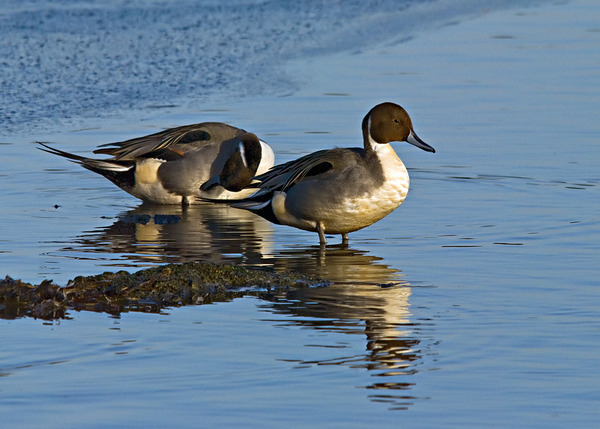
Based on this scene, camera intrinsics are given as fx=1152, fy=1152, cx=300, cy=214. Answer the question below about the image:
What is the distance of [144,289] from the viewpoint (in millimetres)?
6500

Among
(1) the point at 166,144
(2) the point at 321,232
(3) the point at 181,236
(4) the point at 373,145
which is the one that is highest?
(4) the point at 373,145

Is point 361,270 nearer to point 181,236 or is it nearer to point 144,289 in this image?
point 144,289

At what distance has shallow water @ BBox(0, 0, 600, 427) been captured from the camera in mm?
4805

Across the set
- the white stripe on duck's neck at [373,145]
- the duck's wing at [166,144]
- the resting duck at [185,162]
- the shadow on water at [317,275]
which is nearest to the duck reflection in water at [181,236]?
the shadow on water at [317,275]

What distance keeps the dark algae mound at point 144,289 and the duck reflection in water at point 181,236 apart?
82 centimetres

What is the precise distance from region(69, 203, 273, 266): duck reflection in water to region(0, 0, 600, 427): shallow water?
30mm

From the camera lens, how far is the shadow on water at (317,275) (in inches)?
209

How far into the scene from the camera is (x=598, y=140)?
11.1 meters

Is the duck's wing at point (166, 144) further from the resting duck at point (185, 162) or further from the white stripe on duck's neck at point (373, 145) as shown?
the white stripe on duck's neck at point (373, 145)

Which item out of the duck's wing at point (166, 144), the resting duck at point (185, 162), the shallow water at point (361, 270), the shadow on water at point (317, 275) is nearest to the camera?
the shallow water at point (361, 270)

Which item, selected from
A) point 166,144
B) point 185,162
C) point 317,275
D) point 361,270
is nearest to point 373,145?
point 361,270

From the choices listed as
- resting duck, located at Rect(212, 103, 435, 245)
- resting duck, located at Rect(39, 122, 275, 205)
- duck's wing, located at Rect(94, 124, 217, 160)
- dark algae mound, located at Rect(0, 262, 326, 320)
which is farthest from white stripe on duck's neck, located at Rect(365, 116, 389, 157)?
duck's wing, located at Rect(94, 124, 217, 160)

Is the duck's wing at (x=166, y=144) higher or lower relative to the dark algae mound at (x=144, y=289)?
higher

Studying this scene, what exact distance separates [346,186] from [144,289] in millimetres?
2000
